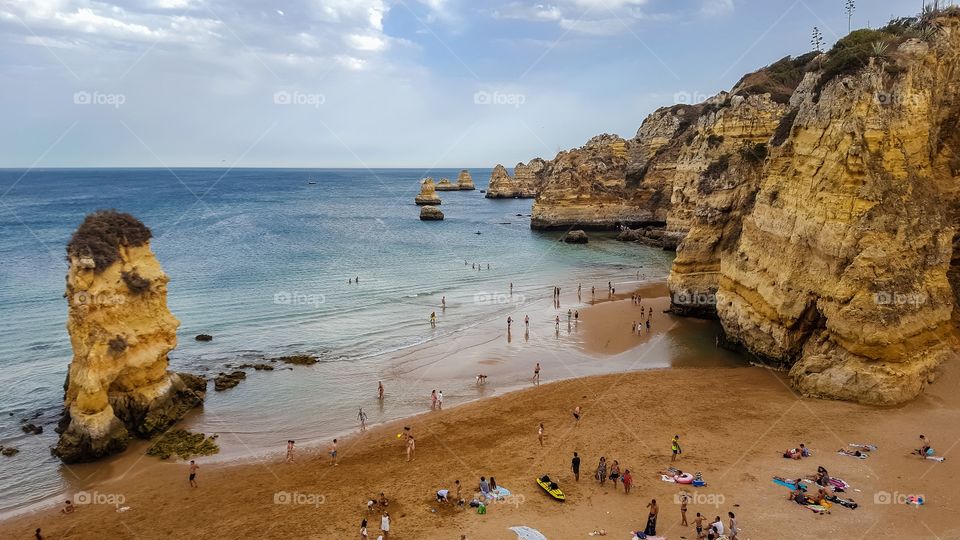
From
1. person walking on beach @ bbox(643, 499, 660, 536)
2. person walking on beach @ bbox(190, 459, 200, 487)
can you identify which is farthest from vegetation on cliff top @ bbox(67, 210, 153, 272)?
person walking on beach @ bbox(643, 499, 660, 536)

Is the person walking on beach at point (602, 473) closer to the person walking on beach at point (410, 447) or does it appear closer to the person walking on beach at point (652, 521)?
the person walking on beach at point (652, 521)

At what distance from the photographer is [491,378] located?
27500 millimetres

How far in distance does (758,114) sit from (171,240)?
207 ft

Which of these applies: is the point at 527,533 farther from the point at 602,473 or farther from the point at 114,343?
the point at 114,343

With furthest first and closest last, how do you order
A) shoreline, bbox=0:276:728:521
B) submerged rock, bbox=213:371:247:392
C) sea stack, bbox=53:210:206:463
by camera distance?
submerged rock, bbox=213:371:247:392 < sea stack, bbox=53:210:206:463 < shoreline, bbox=0:276:728:521

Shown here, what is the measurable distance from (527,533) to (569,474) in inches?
145

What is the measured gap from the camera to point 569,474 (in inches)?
713

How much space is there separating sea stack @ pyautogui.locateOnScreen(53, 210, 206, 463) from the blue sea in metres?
1.54

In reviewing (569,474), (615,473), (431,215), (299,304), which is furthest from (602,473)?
(431,215)

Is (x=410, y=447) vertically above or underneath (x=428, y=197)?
underneath

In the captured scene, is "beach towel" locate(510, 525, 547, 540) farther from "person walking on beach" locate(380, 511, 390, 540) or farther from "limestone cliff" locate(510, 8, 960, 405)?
"limestone cliff" locate(510, 8, 960, 405)

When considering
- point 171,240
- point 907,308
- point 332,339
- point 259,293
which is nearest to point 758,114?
point 907,308

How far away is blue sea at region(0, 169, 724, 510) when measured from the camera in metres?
23.5

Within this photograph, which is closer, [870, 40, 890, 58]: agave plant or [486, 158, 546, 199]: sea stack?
[870, 40, 890, 58]: agave plant
